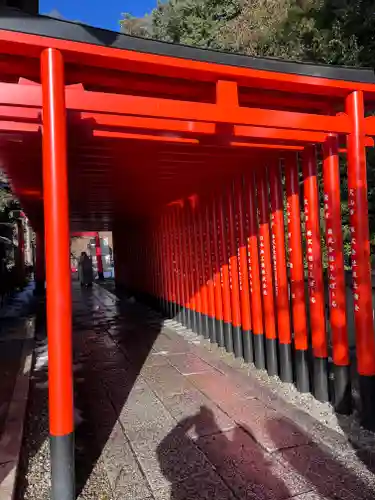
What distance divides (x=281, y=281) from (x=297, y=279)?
0.27m

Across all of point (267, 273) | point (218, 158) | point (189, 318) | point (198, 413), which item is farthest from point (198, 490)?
point (189, 318)

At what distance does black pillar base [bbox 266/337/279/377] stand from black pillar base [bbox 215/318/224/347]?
5.14 feet

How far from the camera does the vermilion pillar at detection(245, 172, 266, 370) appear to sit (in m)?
5.43

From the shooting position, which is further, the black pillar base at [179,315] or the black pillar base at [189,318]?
the black pillar base at [179,315]

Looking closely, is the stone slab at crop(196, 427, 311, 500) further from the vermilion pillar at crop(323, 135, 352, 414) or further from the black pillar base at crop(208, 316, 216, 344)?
the black pillar base at crop(208, 316, 216, 344)

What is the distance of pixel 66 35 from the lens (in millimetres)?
2932

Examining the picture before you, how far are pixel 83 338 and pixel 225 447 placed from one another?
5129mm

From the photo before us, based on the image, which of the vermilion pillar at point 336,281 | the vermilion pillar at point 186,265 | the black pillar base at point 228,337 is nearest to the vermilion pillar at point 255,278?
the black pillar base at point 228,337

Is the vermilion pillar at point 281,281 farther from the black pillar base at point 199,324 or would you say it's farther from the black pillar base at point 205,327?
the black pillar base at point 199,324

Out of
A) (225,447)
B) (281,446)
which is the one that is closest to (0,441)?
Answer: (225,447)

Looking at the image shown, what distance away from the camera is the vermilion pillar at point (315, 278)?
14.2 feet

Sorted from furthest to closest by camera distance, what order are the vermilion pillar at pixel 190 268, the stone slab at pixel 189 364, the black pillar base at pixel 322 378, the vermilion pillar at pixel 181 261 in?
the vermilion pillar at pixel 181 261, the vermilion pillar at pixel 190 268, the stone slab at pixel 189 364, the black pillar base at pixel 322 378

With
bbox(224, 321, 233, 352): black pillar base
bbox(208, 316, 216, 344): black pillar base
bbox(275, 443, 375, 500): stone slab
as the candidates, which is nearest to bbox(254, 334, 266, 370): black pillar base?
bbox(224, 321, 233, 352): black pillar base

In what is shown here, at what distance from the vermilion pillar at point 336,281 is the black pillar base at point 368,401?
20 cm
